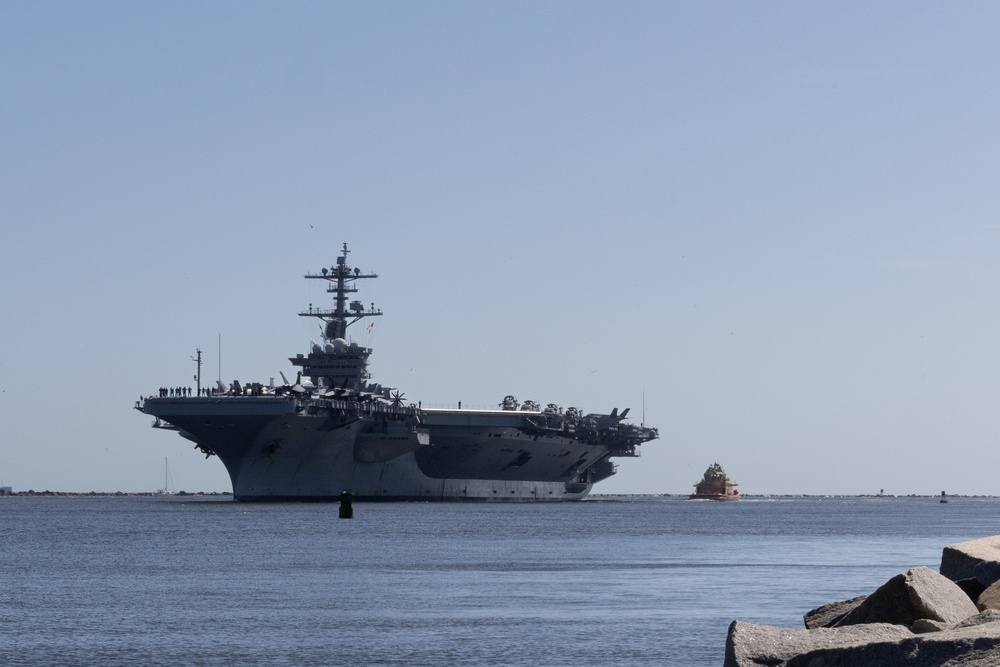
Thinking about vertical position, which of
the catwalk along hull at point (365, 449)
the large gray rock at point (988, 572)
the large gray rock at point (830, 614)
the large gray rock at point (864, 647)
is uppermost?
the catwalk along hull at point (365, 449)

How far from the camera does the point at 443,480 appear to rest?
8231 cm

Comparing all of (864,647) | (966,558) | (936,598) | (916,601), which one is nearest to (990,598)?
(936,598)

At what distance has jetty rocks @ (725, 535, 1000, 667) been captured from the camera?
9367mm

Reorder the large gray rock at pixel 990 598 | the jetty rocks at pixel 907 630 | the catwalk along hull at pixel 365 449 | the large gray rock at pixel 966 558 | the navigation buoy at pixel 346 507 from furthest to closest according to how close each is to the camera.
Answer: the catwalk along hull at pixel 365 449
the navigation buoy at pixel 346 507
the large gray rock at pixel 966 558
the large gray rock at pixel 990 598
the jetty rocks at pixel 907 630

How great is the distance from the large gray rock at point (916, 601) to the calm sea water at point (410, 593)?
256cm

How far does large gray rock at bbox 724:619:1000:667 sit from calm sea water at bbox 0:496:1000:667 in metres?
4.05

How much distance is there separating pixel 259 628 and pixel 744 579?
435 inches

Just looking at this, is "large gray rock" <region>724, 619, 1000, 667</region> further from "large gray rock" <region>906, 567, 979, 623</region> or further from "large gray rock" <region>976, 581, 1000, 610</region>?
"large gray rock" <region>976, 581, 1000, 610</region>

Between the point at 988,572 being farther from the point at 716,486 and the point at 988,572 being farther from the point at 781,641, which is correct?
the point at 716,486

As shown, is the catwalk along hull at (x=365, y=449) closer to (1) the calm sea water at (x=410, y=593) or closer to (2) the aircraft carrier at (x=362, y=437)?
(2) the aircraft carrier at (x=362, y=437)

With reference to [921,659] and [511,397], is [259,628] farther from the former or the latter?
[511,397]

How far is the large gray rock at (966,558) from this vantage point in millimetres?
15547

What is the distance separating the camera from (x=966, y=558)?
15742 mm

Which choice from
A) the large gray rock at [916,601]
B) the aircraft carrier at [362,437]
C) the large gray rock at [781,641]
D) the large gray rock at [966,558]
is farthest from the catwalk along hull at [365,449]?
the large gray rock at [781,641]
